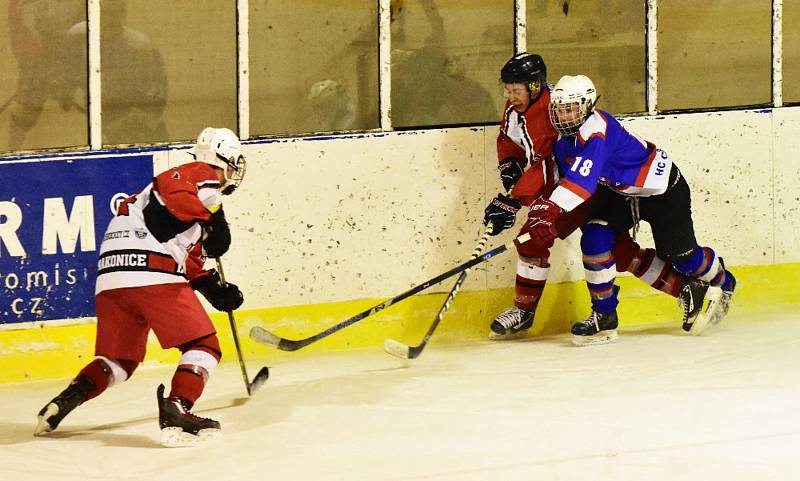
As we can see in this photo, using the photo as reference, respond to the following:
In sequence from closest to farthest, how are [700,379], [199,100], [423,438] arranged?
[423,438]
[700,379]
[199,100]

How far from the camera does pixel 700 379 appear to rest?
16.0ft

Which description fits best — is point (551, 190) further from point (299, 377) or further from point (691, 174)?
point (299, 377)

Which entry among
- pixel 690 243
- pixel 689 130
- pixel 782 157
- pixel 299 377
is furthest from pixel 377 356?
pixel 782 157

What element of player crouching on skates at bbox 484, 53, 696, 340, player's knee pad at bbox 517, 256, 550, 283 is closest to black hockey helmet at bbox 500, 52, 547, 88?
player crouching on skates at bbox 484, 53, 696, 340

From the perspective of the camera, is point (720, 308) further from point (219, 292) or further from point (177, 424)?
point (177, 424)

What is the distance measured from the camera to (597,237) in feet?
17.8

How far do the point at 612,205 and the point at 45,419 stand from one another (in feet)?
7.63

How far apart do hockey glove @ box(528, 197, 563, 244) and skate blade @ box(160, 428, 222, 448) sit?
60.6 inches

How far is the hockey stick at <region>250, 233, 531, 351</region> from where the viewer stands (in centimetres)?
492

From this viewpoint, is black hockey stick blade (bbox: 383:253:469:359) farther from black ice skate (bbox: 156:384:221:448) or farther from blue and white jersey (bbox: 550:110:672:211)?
black ice skate (bbox: 156:384:221:448)

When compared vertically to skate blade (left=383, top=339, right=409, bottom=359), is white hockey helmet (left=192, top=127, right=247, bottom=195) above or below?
above

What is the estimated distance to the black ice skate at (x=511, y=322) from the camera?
219 inches

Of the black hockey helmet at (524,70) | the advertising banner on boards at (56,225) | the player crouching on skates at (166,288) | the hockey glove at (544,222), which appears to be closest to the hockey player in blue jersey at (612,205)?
the hockey glove at (544,222)

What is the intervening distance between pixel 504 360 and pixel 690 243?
0.86 meters
